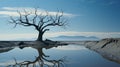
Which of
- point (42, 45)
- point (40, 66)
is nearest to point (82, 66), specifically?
point (40, 66)

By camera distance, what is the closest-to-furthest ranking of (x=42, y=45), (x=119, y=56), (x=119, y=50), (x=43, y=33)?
(x=119, y=56)
(x=119, y=50)
(x=42, y=45)
(x=43, y=33)

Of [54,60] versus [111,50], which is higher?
[111,50]

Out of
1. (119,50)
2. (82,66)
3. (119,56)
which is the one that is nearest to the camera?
(82,66)

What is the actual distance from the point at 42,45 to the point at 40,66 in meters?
26.6

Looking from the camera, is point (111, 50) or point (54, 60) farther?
point (111, 50)

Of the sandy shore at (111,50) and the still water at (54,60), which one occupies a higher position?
the sandy shore at (111,50)

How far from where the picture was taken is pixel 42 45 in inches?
1668

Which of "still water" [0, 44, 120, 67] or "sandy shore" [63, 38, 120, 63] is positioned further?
"sandy shore" [63, 38, 120, 63]

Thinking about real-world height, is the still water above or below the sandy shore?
below

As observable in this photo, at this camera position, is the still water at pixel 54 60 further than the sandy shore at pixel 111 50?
No

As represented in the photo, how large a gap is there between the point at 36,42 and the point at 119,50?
2351 centimetres

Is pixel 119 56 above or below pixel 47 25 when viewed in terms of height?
below

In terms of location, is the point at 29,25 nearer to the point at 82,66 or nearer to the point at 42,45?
the point at 42,45

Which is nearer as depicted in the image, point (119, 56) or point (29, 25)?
point (119, 56)
